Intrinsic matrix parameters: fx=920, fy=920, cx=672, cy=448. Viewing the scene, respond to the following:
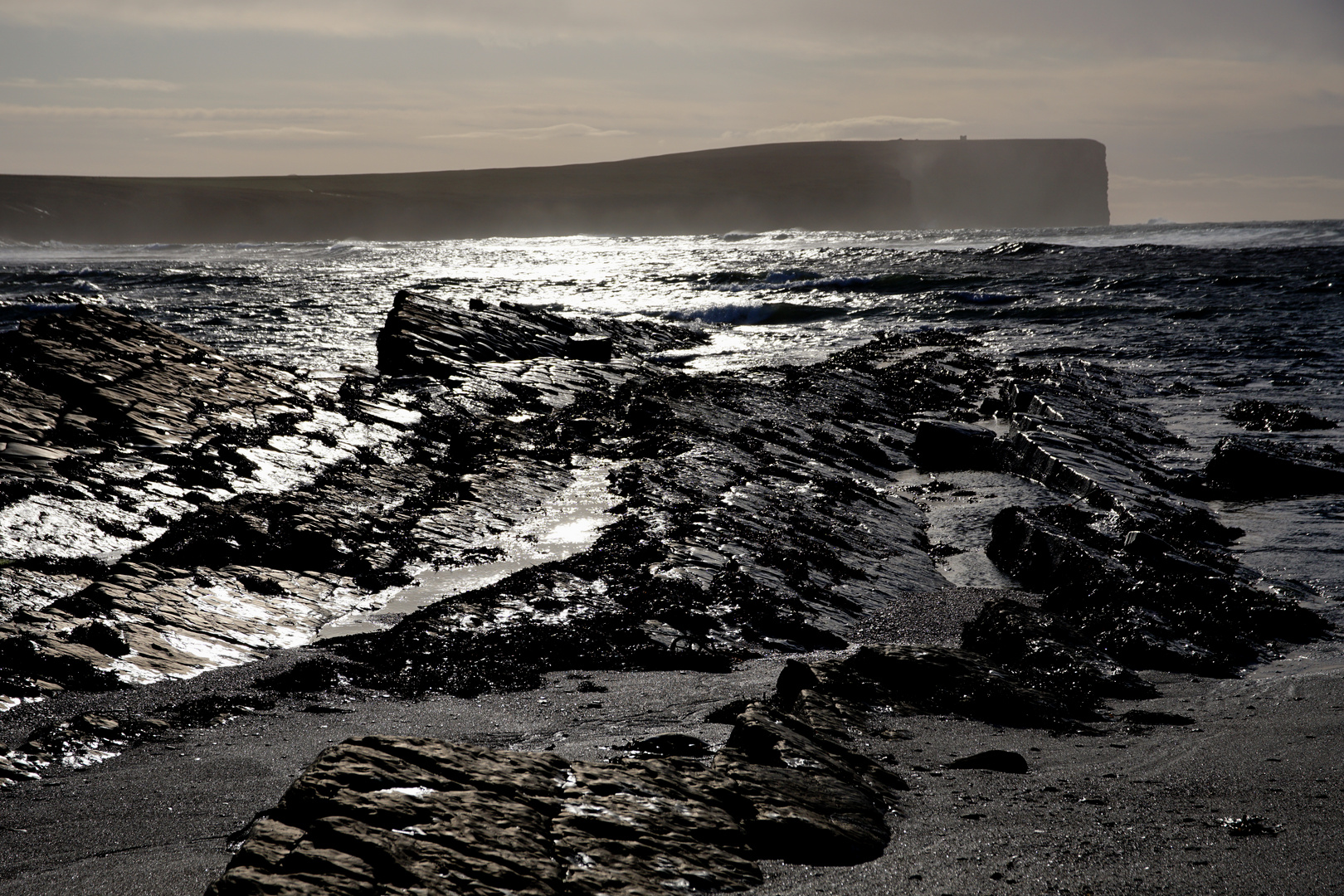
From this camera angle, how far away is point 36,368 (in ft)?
20.1

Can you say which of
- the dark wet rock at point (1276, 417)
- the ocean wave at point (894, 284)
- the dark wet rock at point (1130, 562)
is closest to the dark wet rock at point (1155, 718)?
the dark wet rock at point (1130, 562)

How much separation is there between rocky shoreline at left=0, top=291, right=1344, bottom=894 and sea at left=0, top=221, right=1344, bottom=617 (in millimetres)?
980

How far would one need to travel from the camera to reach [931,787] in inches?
93.7

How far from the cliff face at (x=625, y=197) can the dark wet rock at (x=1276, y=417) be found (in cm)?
A: 5561

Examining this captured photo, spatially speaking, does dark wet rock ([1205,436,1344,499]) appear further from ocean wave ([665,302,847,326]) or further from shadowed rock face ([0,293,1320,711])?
ocean wave ([665,302,847,326])

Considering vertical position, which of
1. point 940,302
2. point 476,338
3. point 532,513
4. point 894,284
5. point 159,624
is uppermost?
point 894,284

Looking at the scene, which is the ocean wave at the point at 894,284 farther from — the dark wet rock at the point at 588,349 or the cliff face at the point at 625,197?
the cliff face at the point at 625,197

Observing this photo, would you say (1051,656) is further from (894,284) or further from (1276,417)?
(894,284)

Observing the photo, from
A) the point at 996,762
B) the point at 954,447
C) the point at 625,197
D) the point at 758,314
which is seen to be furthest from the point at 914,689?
the point at 625,197

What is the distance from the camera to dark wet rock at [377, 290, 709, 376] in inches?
357

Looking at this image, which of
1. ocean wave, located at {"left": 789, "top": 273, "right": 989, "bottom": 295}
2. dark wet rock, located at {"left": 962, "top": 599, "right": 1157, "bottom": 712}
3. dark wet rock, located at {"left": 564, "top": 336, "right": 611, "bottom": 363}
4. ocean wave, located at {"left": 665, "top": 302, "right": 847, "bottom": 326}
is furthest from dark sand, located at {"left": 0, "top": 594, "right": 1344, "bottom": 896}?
ocean wave, located at {"left": 789, "top": 273, "right": 989, "bottom": 295}

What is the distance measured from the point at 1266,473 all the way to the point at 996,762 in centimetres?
505

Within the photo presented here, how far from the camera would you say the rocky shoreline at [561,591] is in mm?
1913

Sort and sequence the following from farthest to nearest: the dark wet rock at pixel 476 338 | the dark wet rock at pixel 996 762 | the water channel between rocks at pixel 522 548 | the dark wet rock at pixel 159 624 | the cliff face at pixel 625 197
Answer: the cliff face at pixel 625 197 → the dark wet rock at pixel 476 338 → the water channel between rocks at pixel 522 548 → the dark wet rock at pixel 159 624 → the dark wet rock at pixel 996 762
